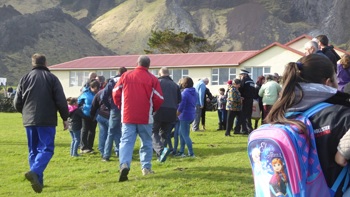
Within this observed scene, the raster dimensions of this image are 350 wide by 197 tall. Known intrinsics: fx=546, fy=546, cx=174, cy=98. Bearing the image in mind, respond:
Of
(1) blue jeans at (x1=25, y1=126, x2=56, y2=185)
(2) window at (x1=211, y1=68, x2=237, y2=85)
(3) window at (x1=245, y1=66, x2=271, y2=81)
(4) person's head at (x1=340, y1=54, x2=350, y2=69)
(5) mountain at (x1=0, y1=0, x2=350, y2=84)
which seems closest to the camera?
(1) blue jeans at (x1=25, y1=126, x2=56, y2=185)

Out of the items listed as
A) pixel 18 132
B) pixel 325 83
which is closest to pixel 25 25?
pixel 18 132

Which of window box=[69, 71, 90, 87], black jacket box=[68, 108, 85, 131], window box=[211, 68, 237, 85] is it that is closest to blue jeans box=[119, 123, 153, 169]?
black jacket box=[68, 108, 85, 131]

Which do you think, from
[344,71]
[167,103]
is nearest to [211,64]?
[167,103]

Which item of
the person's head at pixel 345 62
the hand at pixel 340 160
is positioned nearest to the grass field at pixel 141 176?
the person's head at pixel 345 62

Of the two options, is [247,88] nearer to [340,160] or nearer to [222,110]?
[222,110]

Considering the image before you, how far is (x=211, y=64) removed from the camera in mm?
47250

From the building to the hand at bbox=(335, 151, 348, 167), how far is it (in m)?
40.1

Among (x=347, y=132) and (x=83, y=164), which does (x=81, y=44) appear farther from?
(x=347, y=132)

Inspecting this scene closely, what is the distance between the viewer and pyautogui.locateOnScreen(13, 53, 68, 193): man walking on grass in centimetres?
852

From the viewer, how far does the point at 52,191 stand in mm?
8688

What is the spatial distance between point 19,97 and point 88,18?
630 ft

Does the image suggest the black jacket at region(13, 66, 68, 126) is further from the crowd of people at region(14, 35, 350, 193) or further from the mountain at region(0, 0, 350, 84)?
the mountain at region(0, 0, 350, 84)

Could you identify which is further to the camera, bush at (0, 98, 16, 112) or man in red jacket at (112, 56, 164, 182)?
bush at (0, 98, 16, 112)

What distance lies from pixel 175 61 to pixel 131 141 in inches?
1642
